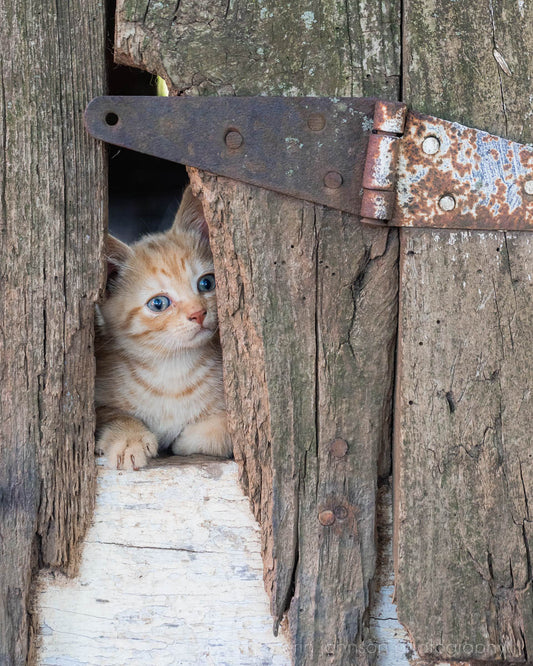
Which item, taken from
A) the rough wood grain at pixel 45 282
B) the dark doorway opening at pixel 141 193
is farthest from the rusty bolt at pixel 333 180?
the dark doorway opening at pixel 141 193

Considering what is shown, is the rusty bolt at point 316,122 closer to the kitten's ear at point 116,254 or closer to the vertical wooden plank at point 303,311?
the vertical wooden plank at point 303,311

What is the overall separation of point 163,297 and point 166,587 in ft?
2.85

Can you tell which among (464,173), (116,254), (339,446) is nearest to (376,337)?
(339,446)

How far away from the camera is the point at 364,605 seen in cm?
150

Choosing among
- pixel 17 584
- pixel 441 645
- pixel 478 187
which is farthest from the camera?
pixel 17 584

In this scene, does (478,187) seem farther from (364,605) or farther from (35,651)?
(35,651)

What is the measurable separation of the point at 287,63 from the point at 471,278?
24.0 inches

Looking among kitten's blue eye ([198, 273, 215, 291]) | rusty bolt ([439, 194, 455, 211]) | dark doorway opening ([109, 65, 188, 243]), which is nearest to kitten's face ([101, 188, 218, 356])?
kitten's blue eye ([198, 273, 215, 291])

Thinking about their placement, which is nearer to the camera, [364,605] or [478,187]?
[478,187]

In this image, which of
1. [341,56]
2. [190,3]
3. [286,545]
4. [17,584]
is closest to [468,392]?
[286,545]

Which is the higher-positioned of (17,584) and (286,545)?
(286,545)

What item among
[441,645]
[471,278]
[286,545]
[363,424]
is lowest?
[441,645]

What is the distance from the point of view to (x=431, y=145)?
1.35 m

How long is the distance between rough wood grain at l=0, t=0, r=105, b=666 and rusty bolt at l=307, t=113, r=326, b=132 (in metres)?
0.50
